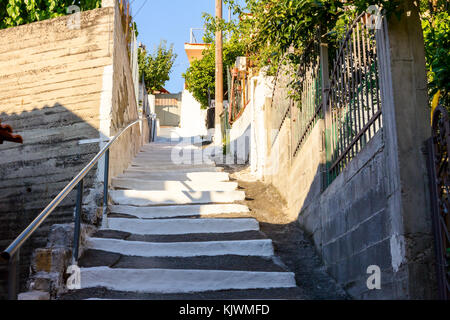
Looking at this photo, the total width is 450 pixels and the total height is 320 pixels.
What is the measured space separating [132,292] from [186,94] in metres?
20.1

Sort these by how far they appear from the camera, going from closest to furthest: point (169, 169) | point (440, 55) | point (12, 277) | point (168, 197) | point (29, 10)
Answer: point (12, 277)
point (440, 55)
point (168, 197)
point (169, 169)
point (29, 10)

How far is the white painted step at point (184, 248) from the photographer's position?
4453 millimetres

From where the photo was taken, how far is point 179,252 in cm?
446

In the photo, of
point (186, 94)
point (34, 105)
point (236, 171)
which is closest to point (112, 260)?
point (34, 105)

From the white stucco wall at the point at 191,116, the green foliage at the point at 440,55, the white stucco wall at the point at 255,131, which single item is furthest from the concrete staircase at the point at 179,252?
the white stucco wall at the point at 191,116

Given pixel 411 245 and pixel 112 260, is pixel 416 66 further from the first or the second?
pixel 112 260

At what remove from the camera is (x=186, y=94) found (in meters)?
23.3

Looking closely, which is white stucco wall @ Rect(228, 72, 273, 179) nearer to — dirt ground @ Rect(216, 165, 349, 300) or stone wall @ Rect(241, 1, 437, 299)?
dirt ground @ Rect(216, 165, 349, 300)

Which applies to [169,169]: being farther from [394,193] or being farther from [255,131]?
[394,193]

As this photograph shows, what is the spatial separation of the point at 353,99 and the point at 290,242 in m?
1.91

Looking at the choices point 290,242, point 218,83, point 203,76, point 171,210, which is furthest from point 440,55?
point 203,76

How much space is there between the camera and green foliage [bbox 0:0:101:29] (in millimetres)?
8547

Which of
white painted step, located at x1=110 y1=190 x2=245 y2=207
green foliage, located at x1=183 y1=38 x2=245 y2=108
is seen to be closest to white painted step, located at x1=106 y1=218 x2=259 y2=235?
white painted step, located at x1=110 y1=190 x2=245 y2=207

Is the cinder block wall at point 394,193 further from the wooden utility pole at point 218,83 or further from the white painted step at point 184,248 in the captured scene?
the wooden utility pole at point 218,83
